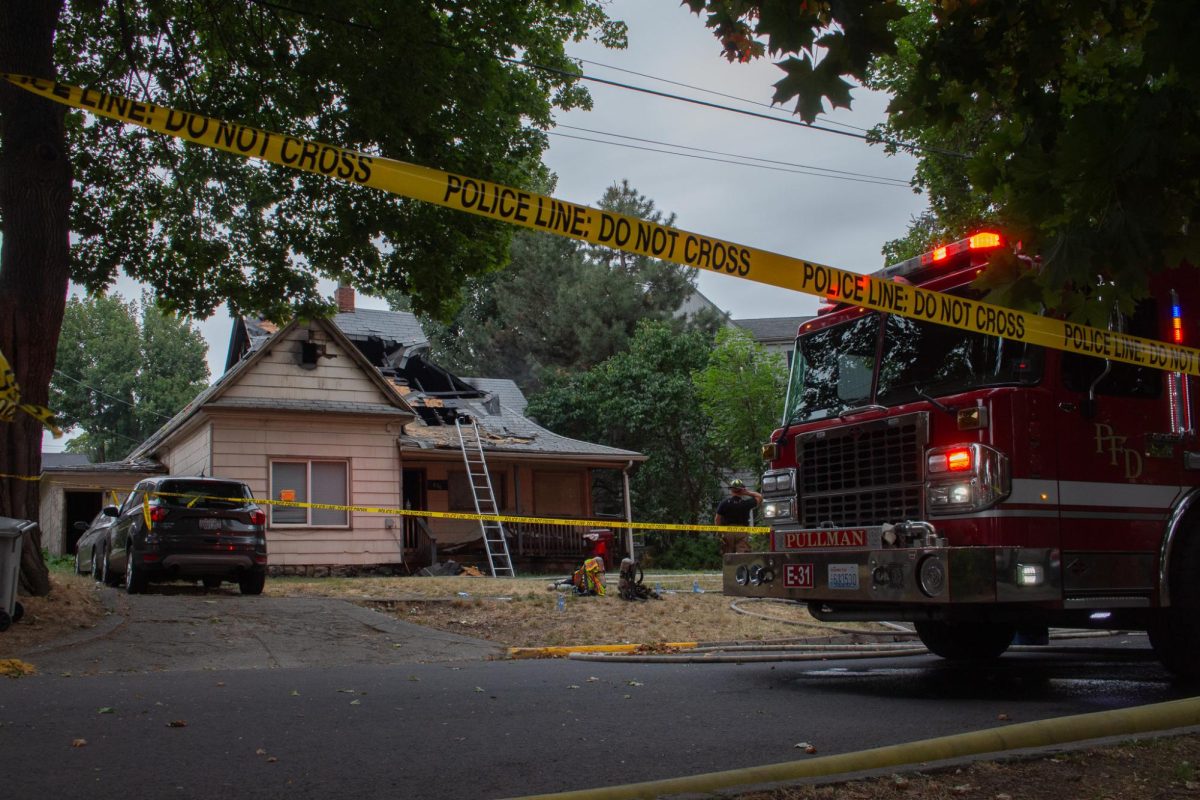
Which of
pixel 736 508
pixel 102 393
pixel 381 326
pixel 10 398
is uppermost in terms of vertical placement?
pixel 102 393

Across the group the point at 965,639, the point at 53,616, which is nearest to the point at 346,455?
the point at 53,616

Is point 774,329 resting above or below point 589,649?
above

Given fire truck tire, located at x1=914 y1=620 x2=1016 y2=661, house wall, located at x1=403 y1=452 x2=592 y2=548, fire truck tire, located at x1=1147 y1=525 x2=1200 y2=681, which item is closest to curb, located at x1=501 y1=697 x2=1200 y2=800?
fire truck tire, located at x1=1147 y1=525 x2=1200 y2=681

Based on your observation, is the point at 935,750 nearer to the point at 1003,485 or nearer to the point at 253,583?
the point at 1003,485

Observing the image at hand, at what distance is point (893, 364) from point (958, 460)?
45.1 inches

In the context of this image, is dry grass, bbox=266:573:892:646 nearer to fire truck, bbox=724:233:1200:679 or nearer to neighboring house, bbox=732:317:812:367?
fire truck, bbox=724:233:1200:679

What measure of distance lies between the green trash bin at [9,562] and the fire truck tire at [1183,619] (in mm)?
8848

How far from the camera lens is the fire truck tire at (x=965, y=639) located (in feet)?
31.6

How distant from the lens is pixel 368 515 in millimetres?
23641

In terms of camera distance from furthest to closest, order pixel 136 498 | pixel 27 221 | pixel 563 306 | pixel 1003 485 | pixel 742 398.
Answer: pixel 563 306 → pixel 742 398 → pixel 136 498 → pixel 27 221 → pixel 1003 485

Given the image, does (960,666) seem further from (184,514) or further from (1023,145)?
(184,514)

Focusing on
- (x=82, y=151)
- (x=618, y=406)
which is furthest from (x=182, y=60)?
(x=618, y=406)

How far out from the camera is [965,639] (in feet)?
31.8

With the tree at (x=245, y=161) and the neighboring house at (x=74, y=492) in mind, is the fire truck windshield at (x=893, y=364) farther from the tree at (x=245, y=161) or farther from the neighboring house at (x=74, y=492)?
the neighboring house at (x=74, y=492)
